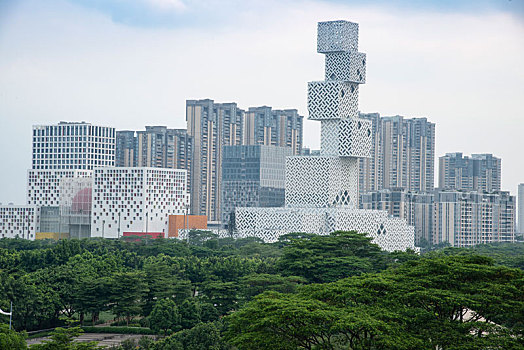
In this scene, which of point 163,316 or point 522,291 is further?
point 163,316

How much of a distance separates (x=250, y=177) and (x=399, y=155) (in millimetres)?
26642

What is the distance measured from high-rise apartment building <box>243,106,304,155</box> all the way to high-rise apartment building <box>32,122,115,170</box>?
64.4 feet

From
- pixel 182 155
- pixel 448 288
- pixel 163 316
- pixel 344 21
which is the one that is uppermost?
pixel 344 21

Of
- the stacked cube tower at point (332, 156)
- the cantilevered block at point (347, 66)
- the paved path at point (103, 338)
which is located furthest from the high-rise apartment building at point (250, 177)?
the paved path at point (103, 338)

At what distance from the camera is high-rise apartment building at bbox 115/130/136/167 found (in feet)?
391

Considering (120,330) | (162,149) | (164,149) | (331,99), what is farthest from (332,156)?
(162,149)

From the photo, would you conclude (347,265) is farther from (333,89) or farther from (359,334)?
(333,89)

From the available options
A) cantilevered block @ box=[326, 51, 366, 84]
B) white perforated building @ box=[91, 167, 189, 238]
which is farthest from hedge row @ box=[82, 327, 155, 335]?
white perforated building @ box=[91, 167, 189, 238]

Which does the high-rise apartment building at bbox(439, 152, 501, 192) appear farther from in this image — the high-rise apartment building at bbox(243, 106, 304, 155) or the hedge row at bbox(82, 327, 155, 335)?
the hedge row at bbox(82, 327, 155, 335)

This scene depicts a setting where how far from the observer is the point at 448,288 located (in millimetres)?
25750

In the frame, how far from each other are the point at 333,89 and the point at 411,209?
33280 millimetres

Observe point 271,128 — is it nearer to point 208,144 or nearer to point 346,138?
point 208,144

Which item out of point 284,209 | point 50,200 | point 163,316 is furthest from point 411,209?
point 163,316

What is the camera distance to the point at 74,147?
119m
